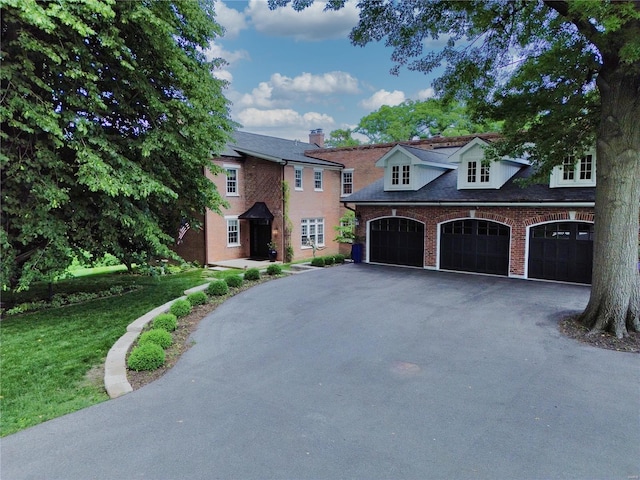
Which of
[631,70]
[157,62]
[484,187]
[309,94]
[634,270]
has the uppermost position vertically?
[309,94]

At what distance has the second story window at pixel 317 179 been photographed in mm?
24656

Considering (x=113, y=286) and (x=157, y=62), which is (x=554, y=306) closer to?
(x=157, y=62)

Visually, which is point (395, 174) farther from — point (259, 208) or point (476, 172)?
point (259, 208)

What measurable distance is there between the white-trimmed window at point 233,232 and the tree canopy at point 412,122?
2279 centimetres

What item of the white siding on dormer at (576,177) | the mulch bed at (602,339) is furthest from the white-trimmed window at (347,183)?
the mulch bed at (602,339)

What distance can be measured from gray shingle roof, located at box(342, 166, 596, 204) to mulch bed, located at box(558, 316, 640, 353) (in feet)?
20.9

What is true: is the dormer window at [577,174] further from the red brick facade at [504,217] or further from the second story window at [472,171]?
the second story window at [472,171]

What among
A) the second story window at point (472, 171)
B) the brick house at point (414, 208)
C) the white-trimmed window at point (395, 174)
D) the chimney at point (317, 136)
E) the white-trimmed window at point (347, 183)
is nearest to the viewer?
the brick house at point (414, 208)

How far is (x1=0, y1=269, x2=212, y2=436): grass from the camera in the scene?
5707mm

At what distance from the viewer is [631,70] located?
27.8ft

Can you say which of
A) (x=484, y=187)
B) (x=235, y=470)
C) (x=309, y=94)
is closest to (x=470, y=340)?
(x=235, y=470)

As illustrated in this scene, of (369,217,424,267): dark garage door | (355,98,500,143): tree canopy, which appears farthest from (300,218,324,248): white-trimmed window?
(355,98,500,143): tree canopy

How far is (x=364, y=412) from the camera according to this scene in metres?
5.44

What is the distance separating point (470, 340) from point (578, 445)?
3861 millimetres
